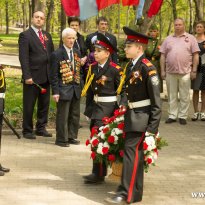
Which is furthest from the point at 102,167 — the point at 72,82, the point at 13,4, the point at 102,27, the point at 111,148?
the point at 13,4

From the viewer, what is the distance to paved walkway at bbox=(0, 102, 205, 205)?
19.4 ft

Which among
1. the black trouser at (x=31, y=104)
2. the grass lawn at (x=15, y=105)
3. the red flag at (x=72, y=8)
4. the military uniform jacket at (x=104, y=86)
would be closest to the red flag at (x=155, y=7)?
the red flag at (x=72, y=8)

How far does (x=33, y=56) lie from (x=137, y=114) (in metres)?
3.62

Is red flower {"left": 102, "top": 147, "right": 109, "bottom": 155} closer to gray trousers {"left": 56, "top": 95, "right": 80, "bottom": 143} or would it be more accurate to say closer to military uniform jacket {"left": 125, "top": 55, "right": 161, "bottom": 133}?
military uniform jacket {"left": 125, "top": 55, "right": 161, "bottom": 133}

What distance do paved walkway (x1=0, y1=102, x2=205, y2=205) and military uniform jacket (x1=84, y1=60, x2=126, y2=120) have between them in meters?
0.87

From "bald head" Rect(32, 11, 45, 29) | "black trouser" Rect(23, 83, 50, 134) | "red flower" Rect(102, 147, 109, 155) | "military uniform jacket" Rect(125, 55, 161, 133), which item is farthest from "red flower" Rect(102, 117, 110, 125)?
"bald head" Rect(32, 11, 45, 29)

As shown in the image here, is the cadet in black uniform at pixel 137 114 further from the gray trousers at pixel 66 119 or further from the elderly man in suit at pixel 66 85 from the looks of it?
the gray trousers at pixel 66 119

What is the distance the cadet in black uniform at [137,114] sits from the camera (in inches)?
222

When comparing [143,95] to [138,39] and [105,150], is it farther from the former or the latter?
[105,150]

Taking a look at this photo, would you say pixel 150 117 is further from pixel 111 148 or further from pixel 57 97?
pixel 57 97

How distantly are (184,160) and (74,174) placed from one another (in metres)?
1.82

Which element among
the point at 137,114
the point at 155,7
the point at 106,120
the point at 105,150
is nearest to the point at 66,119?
the point at 106,120

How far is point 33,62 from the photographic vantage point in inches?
351

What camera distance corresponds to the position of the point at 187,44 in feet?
33.5
